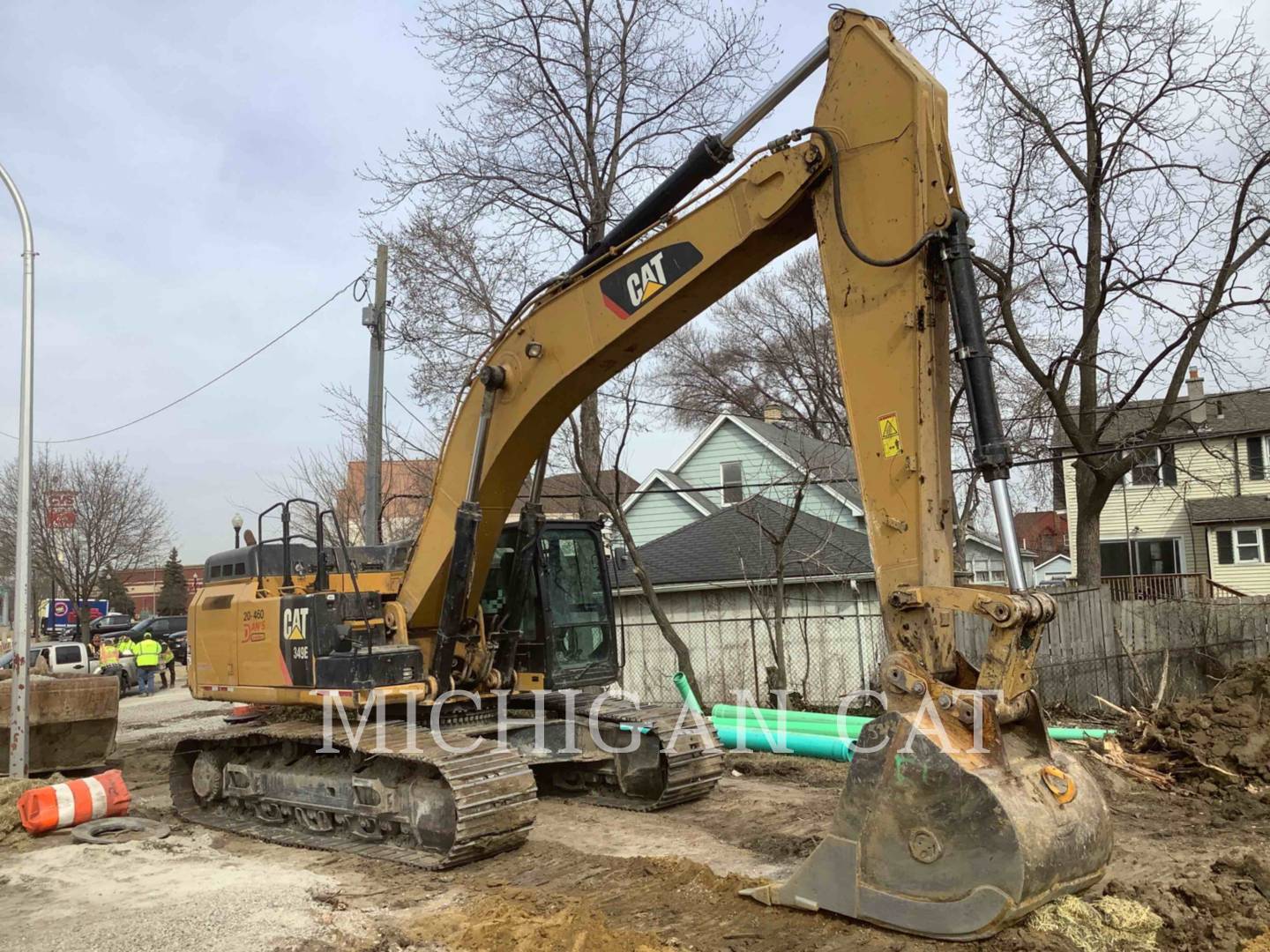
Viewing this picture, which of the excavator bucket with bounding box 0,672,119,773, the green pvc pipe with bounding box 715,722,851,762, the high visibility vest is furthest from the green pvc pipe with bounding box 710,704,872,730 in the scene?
the high visibility vest

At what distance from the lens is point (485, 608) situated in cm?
916

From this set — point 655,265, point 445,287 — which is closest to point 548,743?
point 655,265

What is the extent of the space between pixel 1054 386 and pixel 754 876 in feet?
36.1

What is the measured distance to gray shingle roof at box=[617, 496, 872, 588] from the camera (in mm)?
16734

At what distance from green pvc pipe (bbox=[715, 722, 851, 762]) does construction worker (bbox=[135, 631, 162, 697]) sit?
57.3 feet

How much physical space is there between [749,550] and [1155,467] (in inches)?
253

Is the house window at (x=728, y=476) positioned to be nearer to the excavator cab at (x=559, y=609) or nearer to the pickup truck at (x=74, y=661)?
the pickup truck at (x=74, y=661)

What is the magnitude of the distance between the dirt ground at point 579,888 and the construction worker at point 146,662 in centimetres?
1637

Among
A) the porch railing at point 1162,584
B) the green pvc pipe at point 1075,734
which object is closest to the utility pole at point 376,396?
the green pvc pipe at point 1075,734

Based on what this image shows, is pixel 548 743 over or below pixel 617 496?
below

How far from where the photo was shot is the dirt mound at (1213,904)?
16.5 feet

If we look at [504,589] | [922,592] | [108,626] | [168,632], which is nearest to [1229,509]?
[504,589]

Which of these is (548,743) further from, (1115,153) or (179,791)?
(1115,153)

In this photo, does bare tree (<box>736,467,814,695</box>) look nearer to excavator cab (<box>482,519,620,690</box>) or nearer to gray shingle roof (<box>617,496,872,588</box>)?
gray shingle roof (<box>617,496,872,588</box>)
